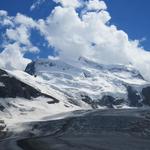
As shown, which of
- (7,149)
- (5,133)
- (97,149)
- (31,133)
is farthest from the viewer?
(5,133)

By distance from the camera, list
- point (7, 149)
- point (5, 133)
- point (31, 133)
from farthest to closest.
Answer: point (5, 133) < point (31, 133) < point (7, 149)

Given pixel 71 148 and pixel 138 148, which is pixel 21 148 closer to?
pixel 71 148

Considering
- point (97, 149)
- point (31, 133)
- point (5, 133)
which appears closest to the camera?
point (97, 149)

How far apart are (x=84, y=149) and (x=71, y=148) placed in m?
4.33

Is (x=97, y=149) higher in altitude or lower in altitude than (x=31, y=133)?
lower

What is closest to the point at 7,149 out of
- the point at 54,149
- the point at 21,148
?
the point at 21,148

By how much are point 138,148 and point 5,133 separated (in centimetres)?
10502

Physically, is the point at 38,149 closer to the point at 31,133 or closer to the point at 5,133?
the point at 31,133

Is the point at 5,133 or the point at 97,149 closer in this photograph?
the point at 97,149

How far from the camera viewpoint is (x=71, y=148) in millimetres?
96625

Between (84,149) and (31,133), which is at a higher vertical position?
(31,133)

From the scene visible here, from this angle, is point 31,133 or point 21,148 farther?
point 31,133

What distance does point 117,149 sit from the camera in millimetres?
92688

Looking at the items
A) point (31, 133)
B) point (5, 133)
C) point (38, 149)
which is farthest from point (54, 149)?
point (5, 133)
